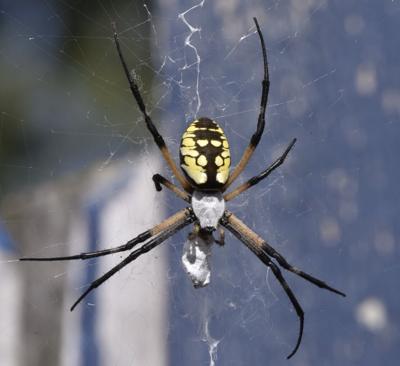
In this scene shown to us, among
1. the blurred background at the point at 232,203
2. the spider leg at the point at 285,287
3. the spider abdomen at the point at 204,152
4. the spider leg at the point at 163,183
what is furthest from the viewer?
the blurred background at the point at 232,203

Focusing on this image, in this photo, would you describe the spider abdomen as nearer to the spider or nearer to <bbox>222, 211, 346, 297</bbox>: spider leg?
the spider

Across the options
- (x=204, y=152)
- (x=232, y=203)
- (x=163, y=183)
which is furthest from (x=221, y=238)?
(x=232, y=203)

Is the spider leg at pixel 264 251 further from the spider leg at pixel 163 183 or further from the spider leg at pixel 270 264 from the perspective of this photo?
the spider leg at pixel 163 183

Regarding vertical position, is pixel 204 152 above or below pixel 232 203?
below

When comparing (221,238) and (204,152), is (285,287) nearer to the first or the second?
(221,238)

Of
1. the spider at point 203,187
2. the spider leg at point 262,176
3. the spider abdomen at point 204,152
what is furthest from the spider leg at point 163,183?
the spider leg at point 262,176

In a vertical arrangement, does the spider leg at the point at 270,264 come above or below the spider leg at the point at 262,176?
below

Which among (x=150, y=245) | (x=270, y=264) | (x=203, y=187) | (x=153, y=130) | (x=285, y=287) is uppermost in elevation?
(x=153, y=130)

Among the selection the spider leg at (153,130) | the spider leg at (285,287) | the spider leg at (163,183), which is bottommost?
the spider leg at (285,287)

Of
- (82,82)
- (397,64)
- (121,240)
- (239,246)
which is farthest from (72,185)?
(397,64)
